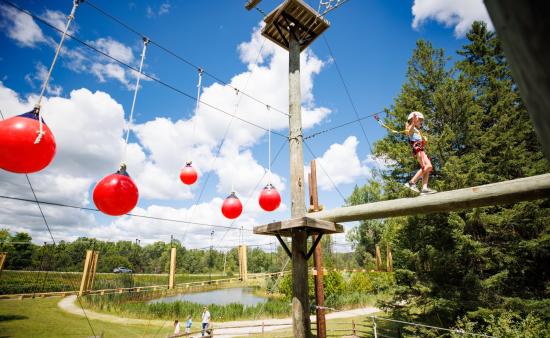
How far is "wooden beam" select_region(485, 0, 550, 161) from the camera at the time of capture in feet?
1.45

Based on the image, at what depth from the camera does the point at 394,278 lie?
11492 mm

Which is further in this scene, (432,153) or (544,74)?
(432,153)

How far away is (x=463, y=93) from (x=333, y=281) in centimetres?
1435

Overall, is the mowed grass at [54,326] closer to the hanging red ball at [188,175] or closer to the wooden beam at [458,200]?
the hanging red ball at [188,175]

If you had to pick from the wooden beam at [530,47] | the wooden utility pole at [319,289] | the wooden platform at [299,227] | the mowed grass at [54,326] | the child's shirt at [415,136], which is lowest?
the mowed grass at [54,326]

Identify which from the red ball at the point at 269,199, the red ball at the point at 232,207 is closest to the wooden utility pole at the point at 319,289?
the red ball at the point at 269,199

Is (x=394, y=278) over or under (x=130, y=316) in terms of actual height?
over

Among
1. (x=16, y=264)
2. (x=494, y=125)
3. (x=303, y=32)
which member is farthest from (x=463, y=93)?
(x=16, y=264)

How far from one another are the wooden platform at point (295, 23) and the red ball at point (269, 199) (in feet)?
10.3

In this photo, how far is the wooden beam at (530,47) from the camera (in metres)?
0.44

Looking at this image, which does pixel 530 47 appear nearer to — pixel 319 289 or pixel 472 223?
pixel 319 289

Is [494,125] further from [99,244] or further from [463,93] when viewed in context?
[99,244]

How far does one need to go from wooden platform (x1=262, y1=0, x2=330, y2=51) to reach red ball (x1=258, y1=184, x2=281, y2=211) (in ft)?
10.3

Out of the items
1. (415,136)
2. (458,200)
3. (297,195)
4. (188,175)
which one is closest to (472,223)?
(415,136)
